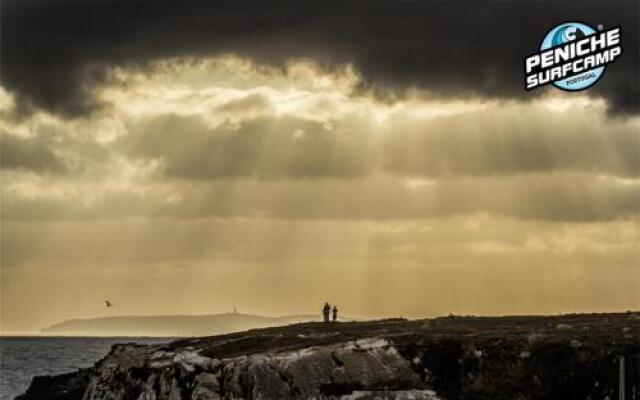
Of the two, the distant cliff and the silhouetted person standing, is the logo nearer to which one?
the distant cliff

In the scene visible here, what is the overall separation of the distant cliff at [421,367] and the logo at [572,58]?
14616 mm

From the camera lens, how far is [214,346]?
226 feet

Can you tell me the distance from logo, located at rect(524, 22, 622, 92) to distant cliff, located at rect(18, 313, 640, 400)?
14616 millimetres

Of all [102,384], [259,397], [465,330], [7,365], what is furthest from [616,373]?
[7,365]

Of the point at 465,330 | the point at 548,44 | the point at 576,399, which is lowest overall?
the point at 576,399

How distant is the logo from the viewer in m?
61.6

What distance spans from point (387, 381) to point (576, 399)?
9.68 m

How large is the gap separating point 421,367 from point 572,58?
2060 centimetres

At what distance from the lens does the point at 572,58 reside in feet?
205

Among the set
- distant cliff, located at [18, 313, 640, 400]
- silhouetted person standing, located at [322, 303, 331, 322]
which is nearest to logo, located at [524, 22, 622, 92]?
distant cliff, located at [18, 313, 640, 400]

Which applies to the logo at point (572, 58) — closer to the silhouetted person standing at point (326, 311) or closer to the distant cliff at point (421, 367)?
the distant cliff at point (421, 367)

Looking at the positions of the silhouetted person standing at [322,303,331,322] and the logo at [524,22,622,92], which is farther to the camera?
the silhouetted person standing at [322,303,331,322]

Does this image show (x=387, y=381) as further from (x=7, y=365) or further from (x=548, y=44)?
(x=7, y=365)

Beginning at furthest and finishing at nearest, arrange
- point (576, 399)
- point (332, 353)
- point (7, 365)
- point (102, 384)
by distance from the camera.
A: 1. point (7, 365)
2. point (102, 384)
3. point (332, 353)
4. point (576, 399)
